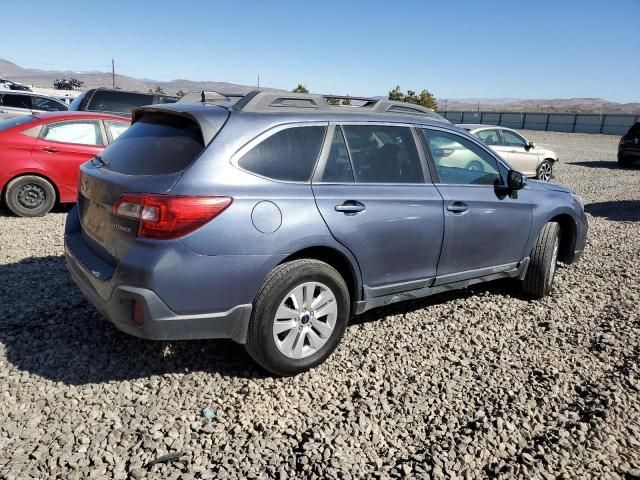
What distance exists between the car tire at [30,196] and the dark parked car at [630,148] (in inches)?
721

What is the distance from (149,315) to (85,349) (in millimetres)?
1080

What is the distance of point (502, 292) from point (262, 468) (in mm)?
3424

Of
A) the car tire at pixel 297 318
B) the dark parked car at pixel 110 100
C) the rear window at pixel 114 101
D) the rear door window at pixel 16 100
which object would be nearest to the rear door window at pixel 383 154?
the car tire at pixel 297 318

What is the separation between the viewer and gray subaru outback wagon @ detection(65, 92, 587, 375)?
2.82 metres

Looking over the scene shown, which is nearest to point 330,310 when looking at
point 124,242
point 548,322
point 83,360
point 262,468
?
point 262,468

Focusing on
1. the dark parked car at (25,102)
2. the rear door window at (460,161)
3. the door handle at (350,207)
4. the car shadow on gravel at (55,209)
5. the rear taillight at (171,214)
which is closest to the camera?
the rear taillight at (171,214)

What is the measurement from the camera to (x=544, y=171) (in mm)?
14414

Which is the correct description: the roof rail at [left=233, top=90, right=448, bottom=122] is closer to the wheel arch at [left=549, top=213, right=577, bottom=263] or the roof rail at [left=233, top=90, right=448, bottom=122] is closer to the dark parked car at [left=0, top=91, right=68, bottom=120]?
the wheel arch at [left=549, top=213, right=577, bottom=263]

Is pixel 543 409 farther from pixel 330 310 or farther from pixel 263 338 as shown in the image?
pixel 263 338

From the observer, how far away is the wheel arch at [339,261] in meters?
3.22

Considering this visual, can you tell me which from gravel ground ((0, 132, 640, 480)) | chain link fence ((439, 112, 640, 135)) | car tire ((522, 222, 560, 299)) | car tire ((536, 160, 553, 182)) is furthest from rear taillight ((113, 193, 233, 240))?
chain link fence ((439, 112, 640, 135))

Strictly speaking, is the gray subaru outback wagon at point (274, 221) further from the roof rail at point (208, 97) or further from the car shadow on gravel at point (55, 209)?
the car shadow on gravel at point (55, 209)

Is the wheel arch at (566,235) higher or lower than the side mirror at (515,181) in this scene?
lower

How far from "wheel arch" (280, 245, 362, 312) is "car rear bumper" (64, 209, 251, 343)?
489mm
